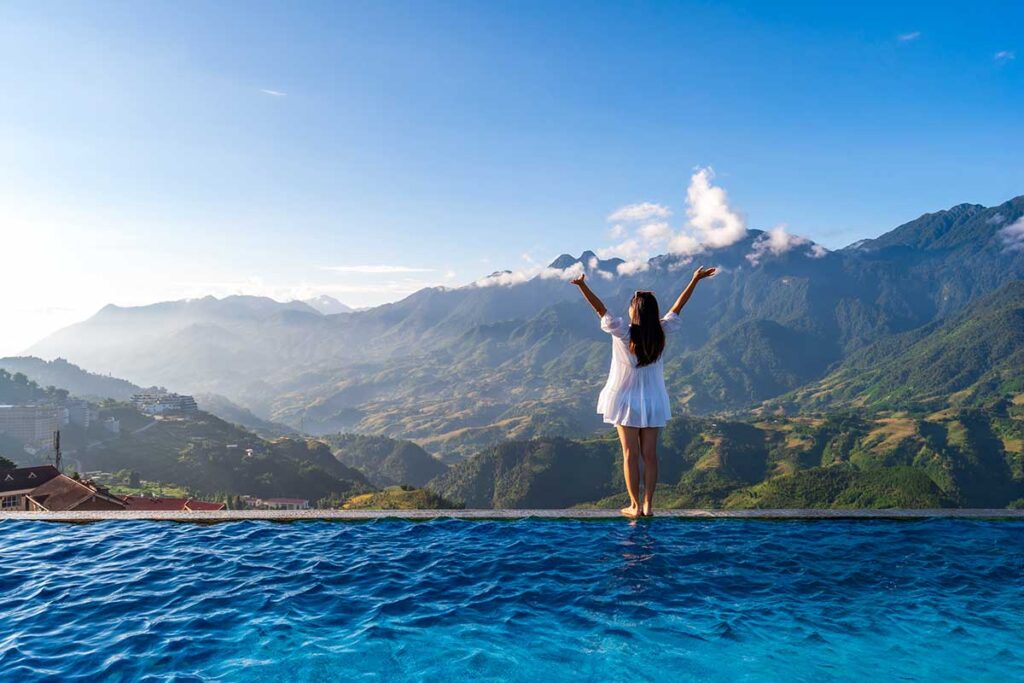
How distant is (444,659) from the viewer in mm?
5340

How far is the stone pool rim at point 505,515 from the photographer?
30.4 feet

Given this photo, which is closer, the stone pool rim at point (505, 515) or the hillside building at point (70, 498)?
the stone pool rim at point (505, 515)

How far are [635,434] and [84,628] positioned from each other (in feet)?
21.0

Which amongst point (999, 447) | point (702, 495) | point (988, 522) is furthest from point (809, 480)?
point (988, 522)

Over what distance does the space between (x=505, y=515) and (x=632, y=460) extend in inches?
84.8

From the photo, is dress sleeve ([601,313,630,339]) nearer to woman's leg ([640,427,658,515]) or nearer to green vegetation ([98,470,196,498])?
woman's leg ([640,427,658,515])

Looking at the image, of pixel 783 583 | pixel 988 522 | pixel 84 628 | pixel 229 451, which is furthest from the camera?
pixel 229 451

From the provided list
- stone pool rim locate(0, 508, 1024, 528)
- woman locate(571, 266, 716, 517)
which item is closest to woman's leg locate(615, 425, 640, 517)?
Result: woman locate(571, 266, 716, 517)

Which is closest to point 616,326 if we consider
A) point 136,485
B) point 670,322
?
point 670,322

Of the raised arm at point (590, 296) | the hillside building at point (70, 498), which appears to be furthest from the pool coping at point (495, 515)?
the hillside building at point (70, 498)

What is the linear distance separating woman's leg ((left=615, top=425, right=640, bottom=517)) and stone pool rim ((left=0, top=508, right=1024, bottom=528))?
36 cm

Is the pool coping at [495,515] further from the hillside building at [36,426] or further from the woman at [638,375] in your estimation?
the hillside building at [36,426]

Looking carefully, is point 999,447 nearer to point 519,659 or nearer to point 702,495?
point 702,495

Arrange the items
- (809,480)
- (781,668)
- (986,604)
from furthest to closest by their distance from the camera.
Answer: (809,480) < (986,604) < (781,668)
